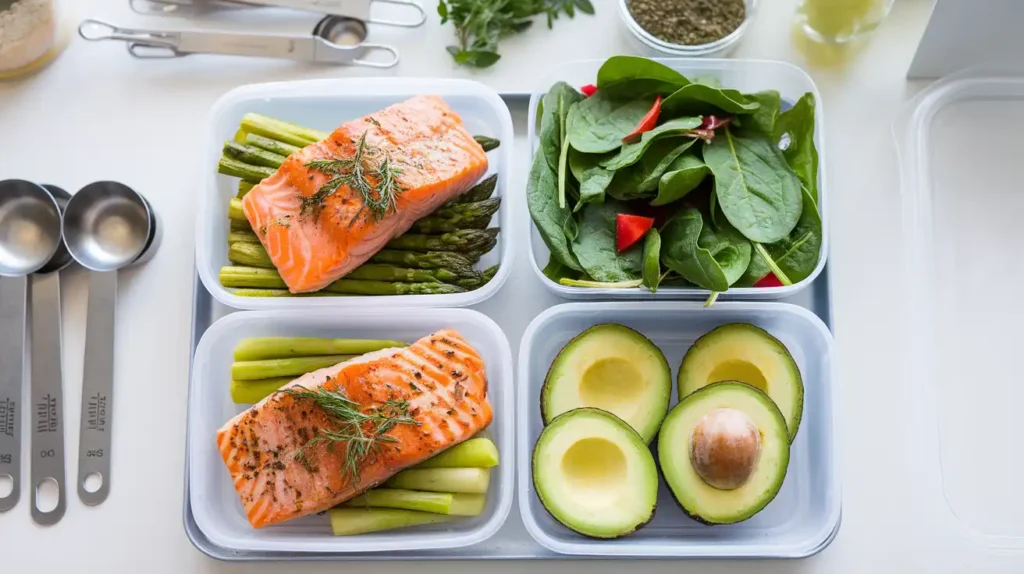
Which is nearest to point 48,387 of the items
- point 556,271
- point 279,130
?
point 279,130

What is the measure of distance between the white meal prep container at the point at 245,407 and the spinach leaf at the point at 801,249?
0.51 m

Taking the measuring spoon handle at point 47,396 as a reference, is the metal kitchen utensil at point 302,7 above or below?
above

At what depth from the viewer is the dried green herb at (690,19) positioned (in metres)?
1.85

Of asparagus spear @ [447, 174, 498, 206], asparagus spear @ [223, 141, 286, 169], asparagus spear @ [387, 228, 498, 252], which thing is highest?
asparagus spear @ [223, 141, 286, 169]

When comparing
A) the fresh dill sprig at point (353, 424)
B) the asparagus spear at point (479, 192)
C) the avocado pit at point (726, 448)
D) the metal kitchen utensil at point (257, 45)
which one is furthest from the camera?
the metal kitchen utensil at point (257, 45)

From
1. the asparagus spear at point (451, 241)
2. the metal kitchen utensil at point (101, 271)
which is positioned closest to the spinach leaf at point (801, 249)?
the asparagus spear at point (451, 241)

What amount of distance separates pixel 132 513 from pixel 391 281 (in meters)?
0.66

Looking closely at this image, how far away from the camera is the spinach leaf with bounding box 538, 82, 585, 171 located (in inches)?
67.0

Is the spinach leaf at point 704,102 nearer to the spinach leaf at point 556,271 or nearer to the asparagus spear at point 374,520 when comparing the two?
the spinach leaf at point 556,271

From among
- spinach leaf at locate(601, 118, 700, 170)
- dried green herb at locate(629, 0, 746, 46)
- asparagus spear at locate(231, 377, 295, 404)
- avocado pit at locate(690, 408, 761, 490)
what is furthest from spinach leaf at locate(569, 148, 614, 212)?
asparagus spear at locate(231, 377, 295, 404)

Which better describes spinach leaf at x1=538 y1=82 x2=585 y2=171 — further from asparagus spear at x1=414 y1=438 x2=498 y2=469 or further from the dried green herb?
asparagus spear at x1=414 y1=438 x2=498 y2=469

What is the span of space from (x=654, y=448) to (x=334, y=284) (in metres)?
0.68

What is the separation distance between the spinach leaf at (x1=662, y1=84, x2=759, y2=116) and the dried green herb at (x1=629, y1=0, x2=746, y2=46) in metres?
0.20

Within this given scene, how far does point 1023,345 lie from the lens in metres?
1.73
